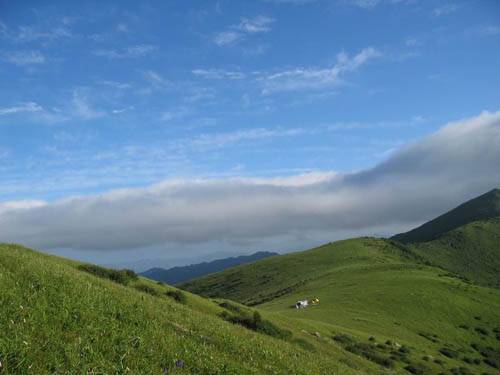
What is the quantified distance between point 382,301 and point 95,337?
290ft

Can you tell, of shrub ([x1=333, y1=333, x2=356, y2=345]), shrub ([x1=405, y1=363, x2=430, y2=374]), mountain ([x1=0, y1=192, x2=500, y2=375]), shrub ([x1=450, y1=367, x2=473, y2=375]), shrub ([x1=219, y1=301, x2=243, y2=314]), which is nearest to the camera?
mountain ([x1=0, y1=192, x2=500, y2=375])

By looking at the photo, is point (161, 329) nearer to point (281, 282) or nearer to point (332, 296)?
point (332, 296)

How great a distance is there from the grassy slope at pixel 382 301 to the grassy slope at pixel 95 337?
35782 mm

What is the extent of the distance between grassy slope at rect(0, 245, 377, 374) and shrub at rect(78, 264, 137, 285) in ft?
57.7

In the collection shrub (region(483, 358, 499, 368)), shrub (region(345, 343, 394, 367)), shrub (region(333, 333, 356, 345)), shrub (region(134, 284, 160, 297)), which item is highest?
shrub (region(134, 284, 160, 297))

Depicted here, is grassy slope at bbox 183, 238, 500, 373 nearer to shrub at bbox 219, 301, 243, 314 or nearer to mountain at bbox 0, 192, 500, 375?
mountain at bbox 0, 192, 500, 375

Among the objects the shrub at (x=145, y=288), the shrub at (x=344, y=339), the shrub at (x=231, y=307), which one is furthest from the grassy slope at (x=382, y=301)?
the shrub at (x=145, y=288)

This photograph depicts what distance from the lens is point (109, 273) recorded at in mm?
37062

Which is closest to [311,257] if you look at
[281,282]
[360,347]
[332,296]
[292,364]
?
[281,282]

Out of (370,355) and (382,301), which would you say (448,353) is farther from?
(370,355)

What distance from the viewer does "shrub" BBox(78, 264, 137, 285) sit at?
35922 mm

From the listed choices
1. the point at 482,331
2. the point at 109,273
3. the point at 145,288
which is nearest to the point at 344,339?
the point at 145,288

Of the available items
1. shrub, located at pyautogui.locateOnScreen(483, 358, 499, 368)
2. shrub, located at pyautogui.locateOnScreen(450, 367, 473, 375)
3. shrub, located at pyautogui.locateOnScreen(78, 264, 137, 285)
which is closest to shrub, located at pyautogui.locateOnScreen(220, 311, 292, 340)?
shrub, located at pyautogui.locateOnScreen(78, 264, 137, 285)

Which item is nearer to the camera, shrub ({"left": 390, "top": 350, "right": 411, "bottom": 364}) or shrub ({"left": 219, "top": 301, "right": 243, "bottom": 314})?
shrub ({"left": 219, "top": 301, "right": 243, "bottom": 314})
